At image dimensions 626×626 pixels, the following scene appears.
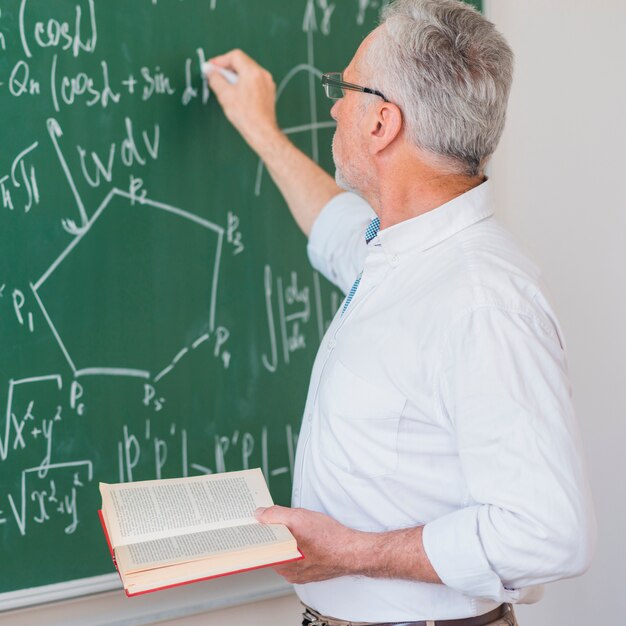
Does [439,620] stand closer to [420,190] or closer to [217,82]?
[420,190]

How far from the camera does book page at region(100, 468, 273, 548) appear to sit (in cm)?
123

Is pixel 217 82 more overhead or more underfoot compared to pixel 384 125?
more overhead

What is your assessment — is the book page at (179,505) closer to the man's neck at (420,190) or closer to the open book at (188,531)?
the open book at (188,531)

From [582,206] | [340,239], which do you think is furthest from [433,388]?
[582,206]

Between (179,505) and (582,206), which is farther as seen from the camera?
(582,206)

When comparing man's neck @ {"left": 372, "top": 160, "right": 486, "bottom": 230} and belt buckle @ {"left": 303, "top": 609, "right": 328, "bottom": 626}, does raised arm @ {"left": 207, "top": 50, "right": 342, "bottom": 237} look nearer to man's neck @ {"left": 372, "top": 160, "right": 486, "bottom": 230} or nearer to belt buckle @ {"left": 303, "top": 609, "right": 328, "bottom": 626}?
man's neck @ {"left": 372, "top": 160, "right": 486, "bottom": 230}

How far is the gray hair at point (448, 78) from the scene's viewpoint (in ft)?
4.26

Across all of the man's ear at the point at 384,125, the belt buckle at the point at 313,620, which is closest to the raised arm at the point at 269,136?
the man's ear at the point at 384,125

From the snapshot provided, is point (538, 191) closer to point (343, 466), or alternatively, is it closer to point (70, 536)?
point (343, 466)

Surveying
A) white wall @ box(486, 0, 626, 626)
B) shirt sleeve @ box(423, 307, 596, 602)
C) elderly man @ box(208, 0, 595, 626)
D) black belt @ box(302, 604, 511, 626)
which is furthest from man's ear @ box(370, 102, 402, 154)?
white wall @ box(486, 0, 626, 626)

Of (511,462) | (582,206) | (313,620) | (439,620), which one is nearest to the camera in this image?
(511,462)

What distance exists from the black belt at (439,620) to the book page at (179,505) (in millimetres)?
274

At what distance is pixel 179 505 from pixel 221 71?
0.98 metres

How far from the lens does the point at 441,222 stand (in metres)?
1.37
